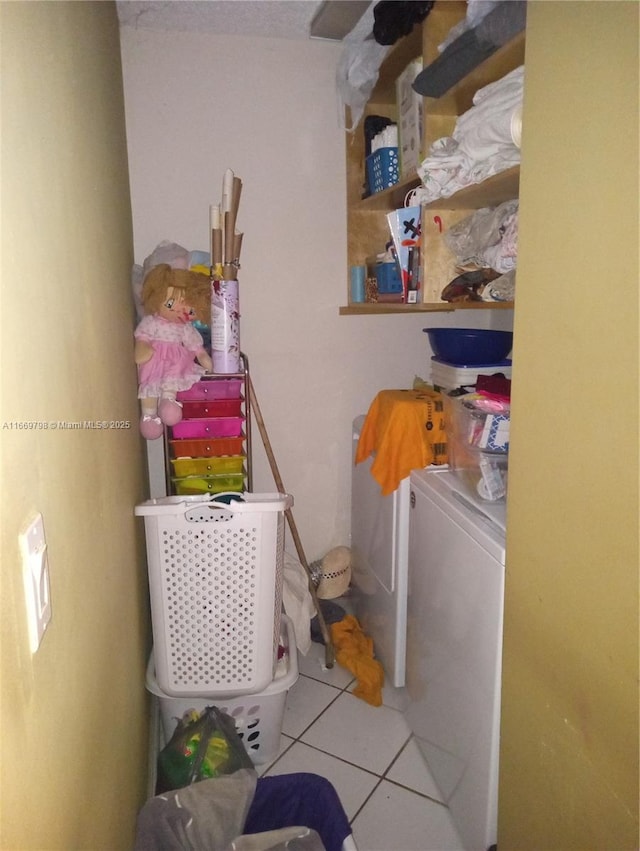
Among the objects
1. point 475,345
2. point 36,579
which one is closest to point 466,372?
point 475,345

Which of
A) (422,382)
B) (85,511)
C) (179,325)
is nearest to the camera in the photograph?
(85,511)

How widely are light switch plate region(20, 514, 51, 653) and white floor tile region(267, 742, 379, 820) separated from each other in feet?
4.35

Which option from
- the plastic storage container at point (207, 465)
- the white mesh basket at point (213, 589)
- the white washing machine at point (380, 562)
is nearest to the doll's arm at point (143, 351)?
the plastic storage container at point (207, 465)

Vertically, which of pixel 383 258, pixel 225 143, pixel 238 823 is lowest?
pixel 238 823

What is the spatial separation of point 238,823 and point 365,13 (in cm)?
227

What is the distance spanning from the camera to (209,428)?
5.89ft

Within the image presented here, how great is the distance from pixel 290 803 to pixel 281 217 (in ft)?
6.34

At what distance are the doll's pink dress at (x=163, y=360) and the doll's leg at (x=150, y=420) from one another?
0.10 feet

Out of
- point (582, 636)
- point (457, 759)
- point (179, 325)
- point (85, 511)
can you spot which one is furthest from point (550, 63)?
point (457, 759)

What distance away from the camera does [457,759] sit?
1393 mm

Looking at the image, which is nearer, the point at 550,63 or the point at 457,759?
the point at 550,63

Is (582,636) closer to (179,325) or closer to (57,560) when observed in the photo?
(57,560)

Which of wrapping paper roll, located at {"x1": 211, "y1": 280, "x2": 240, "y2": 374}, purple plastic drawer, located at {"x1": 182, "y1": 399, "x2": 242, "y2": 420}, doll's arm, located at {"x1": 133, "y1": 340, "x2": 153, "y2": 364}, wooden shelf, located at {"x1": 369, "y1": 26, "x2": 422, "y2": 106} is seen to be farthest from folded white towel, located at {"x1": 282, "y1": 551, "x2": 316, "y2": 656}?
wooden shelf, located at {"x1": 369, "y1": 26, "x2": 422, "y2": 106}

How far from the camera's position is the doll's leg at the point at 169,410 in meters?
1.68
